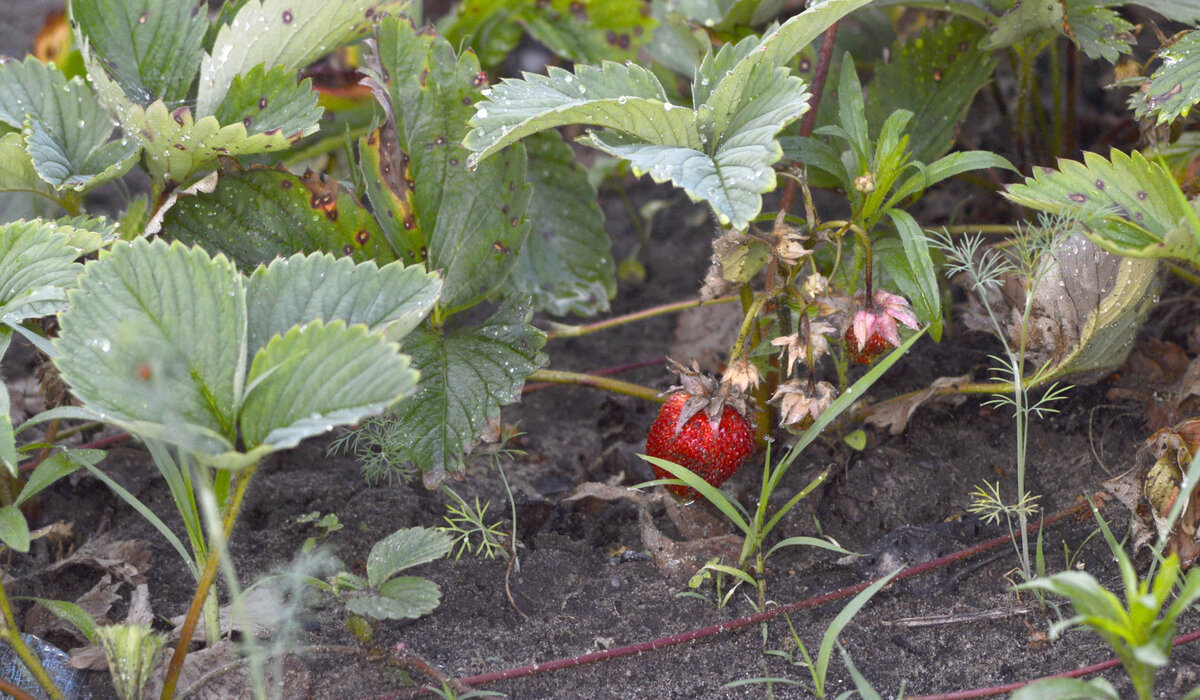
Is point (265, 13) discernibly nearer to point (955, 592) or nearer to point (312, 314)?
point (312, 314)

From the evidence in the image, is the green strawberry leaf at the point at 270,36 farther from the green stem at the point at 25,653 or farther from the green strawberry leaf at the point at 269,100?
the green stem at the point at 25,653

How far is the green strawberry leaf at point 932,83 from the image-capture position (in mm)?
1771

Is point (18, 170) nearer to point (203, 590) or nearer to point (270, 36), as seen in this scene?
point (270, 36)

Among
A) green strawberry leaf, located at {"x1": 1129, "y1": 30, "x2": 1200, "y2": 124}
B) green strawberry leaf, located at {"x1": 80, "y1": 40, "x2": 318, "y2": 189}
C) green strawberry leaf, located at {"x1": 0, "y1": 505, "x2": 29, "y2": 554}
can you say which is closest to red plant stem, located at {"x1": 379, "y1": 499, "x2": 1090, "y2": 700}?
green strawberry leaf, located at {"x1": 0, "y1": 505, "x2": 29, "y2": 554}

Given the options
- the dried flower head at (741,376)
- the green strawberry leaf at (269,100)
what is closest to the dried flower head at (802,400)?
the dried flower head at (741,376)

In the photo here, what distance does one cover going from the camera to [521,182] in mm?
1671

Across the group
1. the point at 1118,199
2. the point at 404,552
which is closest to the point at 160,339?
the point at 404,552

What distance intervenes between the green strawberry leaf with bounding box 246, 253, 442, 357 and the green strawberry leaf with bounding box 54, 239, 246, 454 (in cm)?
7

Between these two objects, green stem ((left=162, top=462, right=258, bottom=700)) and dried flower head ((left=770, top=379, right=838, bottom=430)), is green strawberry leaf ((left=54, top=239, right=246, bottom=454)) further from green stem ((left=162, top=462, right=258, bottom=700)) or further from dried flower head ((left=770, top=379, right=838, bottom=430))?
dried flower head ((left=770, top=379, right=838, bottom=430))

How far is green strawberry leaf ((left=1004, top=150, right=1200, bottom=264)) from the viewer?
1.29 metres

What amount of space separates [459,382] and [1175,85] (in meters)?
1.18

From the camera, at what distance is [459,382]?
155 centimetres

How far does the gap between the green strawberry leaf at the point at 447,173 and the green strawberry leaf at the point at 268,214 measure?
111mm

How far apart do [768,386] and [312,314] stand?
0.75 meters
